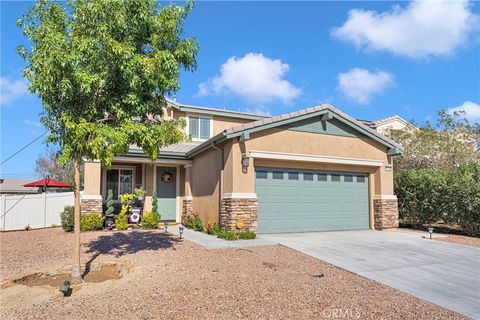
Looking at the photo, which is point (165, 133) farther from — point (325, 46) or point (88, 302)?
point (325, 46)

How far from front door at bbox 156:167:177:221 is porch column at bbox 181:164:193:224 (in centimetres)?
56

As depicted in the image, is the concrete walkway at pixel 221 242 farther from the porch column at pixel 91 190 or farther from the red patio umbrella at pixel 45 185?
the red patio umbrella at pixel 45 185

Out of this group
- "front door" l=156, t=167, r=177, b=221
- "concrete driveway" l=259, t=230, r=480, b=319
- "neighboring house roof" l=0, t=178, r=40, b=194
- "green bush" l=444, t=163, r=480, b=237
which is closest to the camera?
"concrete driveway" l=259, t=230, r=480, b=319

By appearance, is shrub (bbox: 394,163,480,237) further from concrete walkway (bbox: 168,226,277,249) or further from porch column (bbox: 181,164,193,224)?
porch column (bbox: 181,164,193,224)

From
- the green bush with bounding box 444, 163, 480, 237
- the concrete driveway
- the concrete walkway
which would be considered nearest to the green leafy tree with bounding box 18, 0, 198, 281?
the concrete walkway

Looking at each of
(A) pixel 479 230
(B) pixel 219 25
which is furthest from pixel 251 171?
(A) pixel 479 230

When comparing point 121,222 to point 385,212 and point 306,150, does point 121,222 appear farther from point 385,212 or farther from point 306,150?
point 385,212

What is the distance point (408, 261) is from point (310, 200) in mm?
5000

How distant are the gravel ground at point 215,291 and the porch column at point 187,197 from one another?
21.4 feet

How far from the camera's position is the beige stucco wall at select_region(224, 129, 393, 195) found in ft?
39.1

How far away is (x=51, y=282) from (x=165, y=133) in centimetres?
362

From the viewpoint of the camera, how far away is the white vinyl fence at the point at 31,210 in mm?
15328

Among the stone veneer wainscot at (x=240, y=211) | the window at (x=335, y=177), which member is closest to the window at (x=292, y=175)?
the window at (x=335, y=177)

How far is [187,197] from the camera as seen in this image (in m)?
16.2
